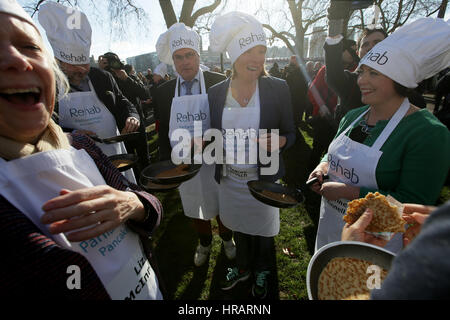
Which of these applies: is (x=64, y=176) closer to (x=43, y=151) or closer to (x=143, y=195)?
(x=43, y=151)

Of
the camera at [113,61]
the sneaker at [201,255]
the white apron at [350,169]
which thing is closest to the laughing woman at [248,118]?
the white apron at [350,169]

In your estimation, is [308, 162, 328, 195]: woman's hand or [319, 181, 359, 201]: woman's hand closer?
[319, 181, 359, 201]: woman's hand

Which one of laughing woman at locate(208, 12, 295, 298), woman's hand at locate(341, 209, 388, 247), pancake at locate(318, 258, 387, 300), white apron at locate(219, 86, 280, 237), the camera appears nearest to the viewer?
pancake at locate(318, 258, 387, 300)

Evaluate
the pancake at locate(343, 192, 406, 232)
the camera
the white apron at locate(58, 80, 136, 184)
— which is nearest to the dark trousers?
the pancake at locate(343, 192, 406, 232)

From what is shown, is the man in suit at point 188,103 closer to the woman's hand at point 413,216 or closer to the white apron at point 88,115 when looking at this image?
the white apron at point 88,115

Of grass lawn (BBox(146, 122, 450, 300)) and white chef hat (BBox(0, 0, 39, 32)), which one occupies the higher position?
white chef hat (BBox(0, 0, 39, 32))

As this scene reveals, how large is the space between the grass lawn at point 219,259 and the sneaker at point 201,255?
0.07 meters

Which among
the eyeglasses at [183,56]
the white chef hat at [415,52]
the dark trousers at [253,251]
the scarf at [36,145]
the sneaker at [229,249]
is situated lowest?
the sneaker at [229,249]

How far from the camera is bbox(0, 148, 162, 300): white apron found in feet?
2.30

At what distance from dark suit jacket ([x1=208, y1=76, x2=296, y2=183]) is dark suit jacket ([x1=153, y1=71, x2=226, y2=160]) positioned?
1.73ft

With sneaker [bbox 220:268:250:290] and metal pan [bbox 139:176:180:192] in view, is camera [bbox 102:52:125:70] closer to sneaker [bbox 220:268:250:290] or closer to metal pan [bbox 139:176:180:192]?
metal pan [bbox 139:176:180:192]

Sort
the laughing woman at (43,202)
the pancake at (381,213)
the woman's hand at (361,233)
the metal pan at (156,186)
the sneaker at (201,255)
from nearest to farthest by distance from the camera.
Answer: the laughing woman at (43,202), the woman's hand at (361,233), the pancake at (381,213), the metal pan at (156,186), the sneaker at (201,255)

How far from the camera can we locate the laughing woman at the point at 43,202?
63cm
